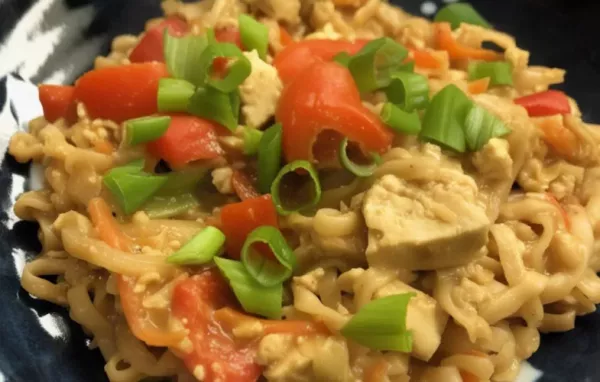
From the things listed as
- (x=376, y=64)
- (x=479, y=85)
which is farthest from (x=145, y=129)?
(x=479, y=85)

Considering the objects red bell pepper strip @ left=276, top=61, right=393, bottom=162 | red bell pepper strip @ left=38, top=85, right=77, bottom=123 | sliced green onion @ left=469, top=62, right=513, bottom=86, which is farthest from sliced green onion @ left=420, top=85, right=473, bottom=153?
red bell pepper strip @ left=38, top=85, right=77, bottom=123

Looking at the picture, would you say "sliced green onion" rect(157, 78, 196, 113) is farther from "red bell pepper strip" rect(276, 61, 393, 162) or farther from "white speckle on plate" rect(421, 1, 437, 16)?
"white speckle on plate" rect(421, 1, 437, 16)

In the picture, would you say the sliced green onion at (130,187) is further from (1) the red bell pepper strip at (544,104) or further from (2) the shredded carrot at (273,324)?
(1) the red bell pepper strip at (544,104)

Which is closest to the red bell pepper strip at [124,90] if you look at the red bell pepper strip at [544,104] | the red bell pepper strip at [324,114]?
the red bell pepper strip at [324,114]

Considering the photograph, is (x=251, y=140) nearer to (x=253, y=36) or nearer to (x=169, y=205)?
(x=169, y=205)

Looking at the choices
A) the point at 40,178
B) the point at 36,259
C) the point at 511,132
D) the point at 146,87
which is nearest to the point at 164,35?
the point at 146,87
